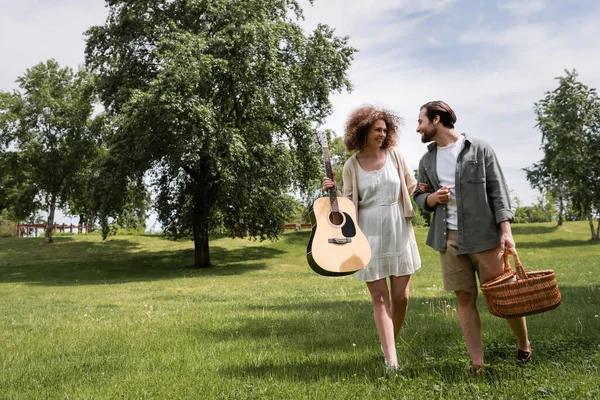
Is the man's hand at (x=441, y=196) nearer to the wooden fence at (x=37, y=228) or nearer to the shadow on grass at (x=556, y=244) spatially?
the shadow on grass at (x=556, y=244)

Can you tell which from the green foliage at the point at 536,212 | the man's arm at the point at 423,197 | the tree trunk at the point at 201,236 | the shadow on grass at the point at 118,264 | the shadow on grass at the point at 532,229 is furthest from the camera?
the green foliage at the point at 536,212

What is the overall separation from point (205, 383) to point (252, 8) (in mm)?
25520

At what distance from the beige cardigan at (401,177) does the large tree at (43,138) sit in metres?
41.0

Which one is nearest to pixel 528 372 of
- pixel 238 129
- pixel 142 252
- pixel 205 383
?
pixel 205 383

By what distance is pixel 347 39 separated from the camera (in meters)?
30.7

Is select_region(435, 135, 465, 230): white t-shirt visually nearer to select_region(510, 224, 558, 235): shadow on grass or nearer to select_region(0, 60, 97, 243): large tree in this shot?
select_region(0, 60, 97, 243): large tree

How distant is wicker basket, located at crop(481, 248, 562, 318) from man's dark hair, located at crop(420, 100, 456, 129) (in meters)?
1.42

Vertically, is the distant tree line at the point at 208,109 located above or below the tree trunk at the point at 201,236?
above

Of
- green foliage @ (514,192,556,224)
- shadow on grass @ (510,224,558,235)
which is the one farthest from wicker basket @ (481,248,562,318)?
green foliage @ (514,192,556,224)

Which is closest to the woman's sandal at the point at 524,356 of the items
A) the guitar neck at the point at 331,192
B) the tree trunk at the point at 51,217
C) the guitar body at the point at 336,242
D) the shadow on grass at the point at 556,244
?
the guitar body at the point at 336,242

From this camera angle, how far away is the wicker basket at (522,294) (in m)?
4.46

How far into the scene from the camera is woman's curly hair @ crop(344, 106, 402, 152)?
5.68 m

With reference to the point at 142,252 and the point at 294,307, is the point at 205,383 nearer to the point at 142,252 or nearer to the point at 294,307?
the point at 294,307

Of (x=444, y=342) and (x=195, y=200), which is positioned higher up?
(x=195, y=200)
